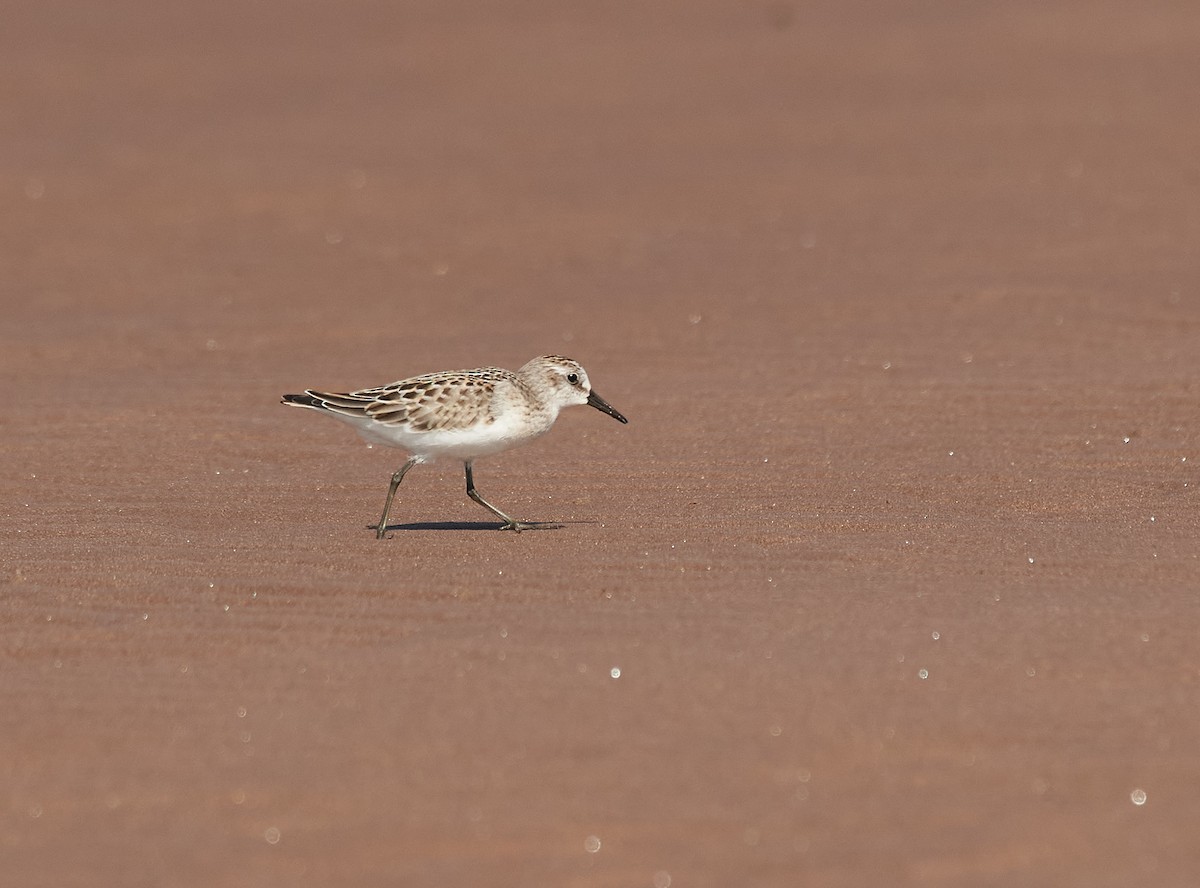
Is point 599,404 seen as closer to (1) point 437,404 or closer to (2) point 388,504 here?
(1) point 437,404

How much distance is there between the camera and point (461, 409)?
982 centimetres

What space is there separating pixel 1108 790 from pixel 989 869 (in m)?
0.74

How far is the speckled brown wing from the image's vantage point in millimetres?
9812

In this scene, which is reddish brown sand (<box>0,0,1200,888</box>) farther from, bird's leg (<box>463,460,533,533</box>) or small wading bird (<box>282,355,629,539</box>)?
small wading bird (<box>282,355,629,539</box>)

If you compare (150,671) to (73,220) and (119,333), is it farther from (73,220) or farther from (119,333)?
(73,220)

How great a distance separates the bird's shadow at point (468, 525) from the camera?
10047 millimetres

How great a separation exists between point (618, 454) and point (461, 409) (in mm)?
2578

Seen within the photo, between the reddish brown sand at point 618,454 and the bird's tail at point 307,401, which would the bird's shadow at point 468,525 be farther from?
the bird's tail at point 307,401

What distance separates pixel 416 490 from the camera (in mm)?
11672

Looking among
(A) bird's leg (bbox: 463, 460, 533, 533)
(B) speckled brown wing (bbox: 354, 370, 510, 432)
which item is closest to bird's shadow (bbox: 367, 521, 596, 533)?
(A) bird's leg (bbox: 463, 460, 533, 533)

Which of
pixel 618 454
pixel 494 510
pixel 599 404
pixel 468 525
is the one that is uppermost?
pixel 599 404

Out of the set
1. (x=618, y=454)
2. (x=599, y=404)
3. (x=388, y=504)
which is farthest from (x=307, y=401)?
(x=618, y=454)

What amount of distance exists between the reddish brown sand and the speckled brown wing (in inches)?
24.2

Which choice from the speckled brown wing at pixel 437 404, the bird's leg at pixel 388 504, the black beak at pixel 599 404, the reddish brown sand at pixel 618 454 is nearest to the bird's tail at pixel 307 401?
the speckled brown wing at pixel 437 404
